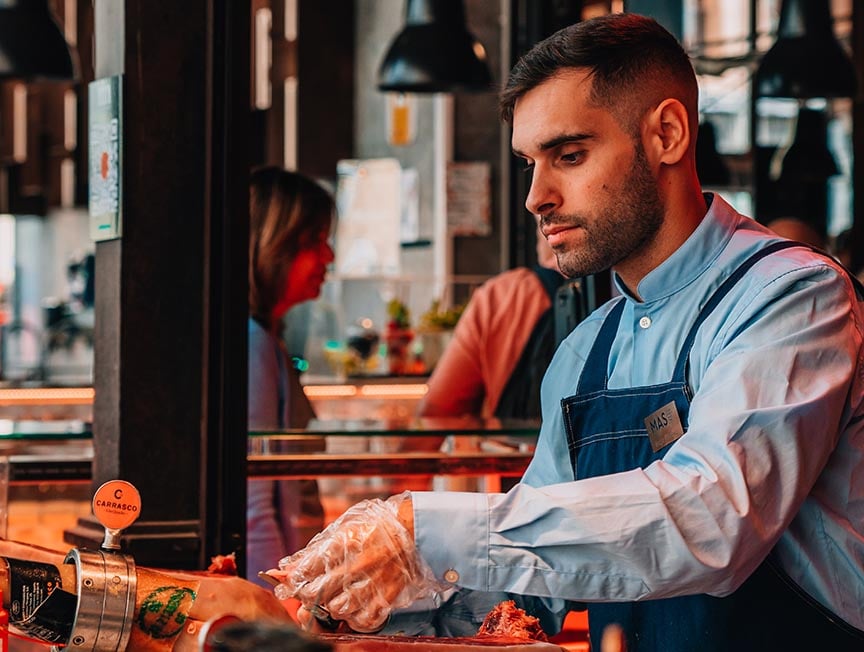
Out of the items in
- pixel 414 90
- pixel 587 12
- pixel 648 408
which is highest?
pixel 587 12

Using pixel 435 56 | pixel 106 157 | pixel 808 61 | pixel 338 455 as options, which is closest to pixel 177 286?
pixel 106 157

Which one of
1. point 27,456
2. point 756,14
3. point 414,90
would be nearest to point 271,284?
point 27,456

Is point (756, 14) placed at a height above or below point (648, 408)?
above

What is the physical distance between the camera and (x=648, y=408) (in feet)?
5.61

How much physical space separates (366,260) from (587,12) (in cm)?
330

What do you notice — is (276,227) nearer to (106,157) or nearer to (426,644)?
(106,157)

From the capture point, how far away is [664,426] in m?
1.67

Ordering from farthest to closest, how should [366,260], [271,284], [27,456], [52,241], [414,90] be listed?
[52,241], [366,260], [414,90], [271,284], [27,456]

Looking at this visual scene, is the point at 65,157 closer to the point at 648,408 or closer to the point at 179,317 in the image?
the point at 179,317

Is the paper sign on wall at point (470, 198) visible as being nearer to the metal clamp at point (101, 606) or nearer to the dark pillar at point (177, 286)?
the dark pillar at point (177, 286)

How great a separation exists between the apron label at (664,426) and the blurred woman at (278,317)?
42.9 inches

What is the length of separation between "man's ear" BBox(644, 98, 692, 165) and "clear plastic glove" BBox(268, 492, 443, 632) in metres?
0.60

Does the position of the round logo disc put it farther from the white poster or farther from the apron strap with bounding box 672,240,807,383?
the white poster

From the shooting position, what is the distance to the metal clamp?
4.16 ft
